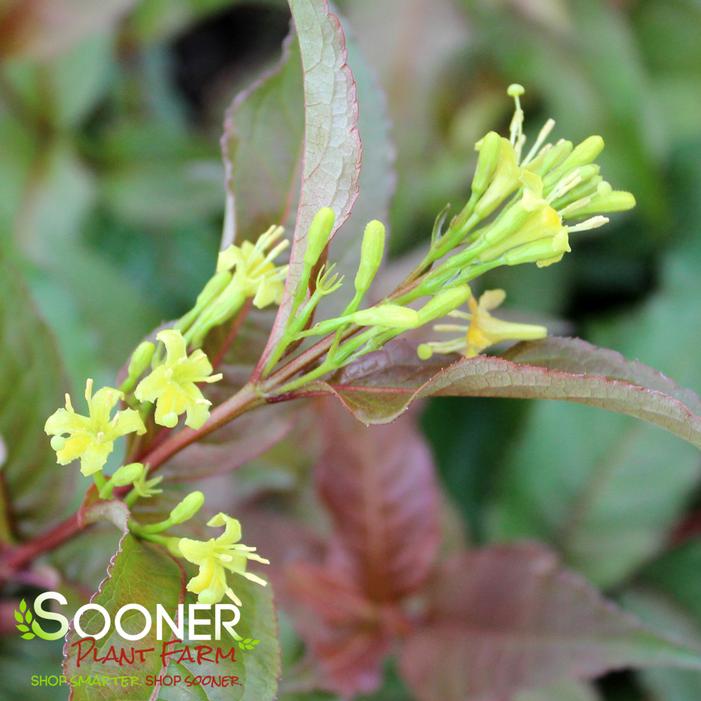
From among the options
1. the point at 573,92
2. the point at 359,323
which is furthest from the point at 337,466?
the point at 573,92

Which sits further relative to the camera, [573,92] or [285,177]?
[573,92]

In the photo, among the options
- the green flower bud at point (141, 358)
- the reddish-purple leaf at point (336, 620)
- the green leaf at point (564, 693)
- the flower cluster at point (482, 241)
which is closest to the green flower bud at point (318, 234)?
the flower cluster at point (482, 241)

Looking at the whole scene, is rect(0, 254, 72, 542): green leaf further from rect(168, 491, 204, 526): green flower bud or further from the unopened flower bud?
the unopened flower bud

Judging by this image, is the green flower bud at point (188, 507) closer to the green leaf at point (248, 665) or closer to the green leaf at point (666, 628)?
the green leaf at point (248, 665)

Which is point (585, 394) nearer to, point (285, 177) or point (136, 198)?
point (285, 177)

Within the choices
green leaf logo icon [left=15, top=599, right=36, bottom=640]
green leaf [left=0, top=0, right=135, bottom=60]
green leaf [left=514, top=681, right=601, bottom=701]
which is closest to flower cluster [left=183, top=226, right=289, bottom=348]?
green leaf logo icon [left=15, top=599, right=36, bottom=640]
